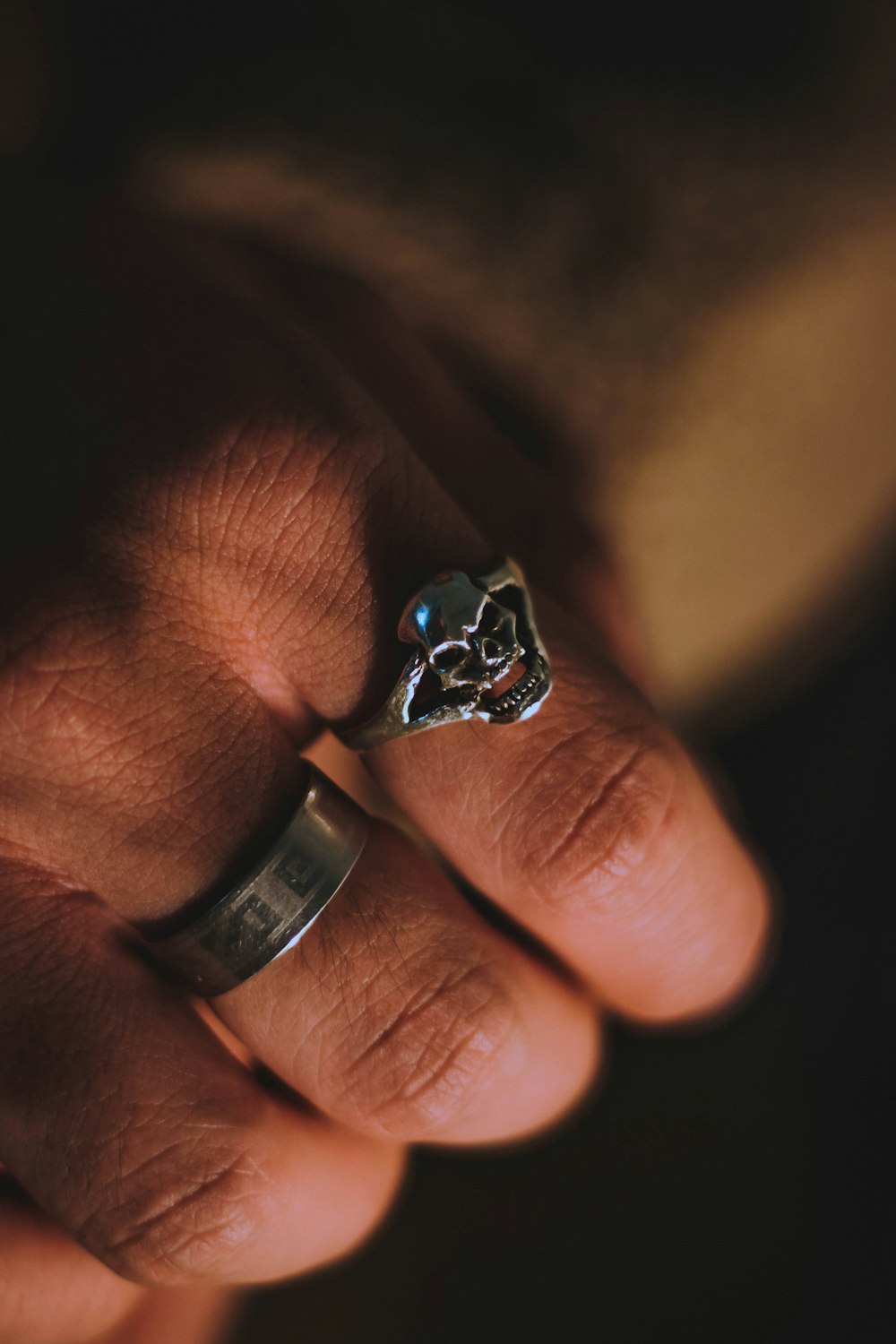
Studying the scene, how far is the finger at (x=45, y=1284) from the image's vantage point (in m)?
0.89

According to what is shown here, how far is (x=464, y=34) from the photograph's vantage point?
1208 mm

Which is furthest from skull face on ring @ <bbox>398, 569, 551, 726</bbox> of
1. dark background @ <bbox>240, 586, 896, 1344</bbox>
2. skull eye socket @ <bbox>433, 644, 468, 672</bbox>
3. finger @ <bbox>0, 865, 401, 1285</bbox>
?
dark background @ <bbox>240, 586, 896, 1344</bbox>

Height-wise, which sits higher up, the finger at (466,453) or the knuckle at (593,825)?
the finger at (466,453)

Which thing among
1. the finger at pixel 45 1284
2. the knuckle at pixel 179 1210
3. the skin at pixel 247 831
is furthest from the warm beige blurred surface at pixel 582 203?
the finger at pixel 45 1284

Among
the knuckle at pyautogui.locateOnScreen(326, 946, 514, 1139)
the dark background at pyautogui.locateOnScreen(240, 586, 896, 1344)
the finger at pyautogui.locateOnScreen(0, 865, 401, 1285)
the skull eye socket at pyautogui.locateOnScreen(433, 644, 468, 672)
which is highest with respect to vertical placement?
the skull eye socket at pyautogui.locateOnScreen(433, 644, 468, 672)

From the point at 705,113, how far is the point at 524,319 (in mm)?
332

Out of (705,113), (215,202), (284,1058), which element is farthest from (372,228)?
(284,1058)

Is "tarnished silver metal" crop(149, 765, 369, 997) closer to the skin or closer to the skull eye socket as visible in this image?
the skin

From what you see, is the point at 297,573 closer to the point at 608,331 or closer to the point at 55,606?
the point at 55,606

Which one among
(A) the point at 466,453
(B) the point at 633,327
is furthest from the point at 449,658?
(B) the point at 633,327

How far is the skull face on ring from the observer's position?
2.60ft

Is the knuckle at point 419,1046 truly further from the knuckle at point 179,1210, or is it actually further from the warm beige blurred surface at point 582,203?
the warm beige blurred surface at point 582,203

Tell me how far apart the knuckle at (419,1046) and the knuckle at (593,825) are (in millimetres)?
117

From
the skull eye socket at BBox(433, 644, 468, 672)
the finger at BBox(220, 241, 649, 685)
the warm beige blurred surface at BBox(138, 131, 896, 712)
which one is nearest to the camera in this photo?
the skull eye socket at BBox(433, 644, 468, 672)
